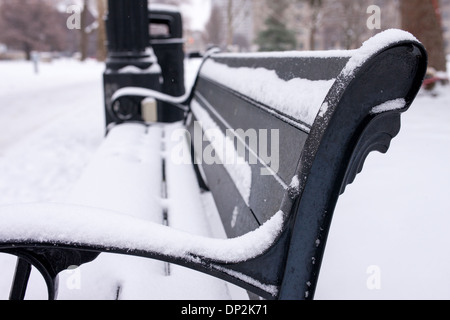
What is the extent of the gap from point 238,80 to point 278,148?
25.1 inches

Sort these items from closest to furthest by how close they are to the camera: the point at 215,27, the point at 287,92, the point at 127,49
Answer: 1. the point at 287,92
2. the point at 127,49
3. the point at 215,27

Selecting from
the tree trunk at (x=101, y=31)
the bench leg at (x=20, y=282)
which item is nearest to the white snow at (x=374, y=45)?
the bench leg at (x=20, y=282)

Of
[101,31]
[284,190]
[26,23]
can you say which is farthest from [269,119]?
[26,23]

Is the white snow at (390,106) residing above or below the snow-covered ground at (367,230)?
above

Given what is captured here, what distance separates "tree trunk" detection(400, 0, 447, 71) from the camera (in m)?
7.87

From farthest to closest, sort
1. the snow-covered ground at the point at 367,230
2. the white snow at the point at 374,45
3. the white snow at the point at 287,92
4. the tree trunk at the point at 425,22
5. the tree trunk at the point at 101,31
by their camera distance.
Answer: the tree trunk at the point at 101,31 < the tree trunk at the point at 425,22 < the snow-covered ground at the point at 367,230 < the white snow at the point at 287,92 < the white snow at the point at 374,45

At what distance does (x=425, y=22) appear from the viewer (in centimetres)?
801

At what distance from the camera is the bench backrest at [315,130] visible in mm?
756

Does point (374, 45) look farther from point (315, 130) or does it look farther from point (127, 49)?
point (127, 49)

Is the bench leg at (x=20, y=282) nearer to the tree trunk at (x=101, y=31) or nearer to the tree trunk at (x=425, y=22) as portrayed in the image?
the tree trunk at (x=425, y=22)

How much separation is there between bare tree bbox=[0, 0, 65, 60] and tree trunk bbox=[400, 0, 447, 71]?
43198 mm

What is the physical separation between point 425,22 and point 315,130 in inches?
332

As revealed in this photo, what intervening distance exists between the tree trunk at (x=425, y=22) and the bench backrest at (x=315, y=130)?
25.5ft

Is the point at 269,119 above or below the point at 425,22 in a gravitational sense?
below
